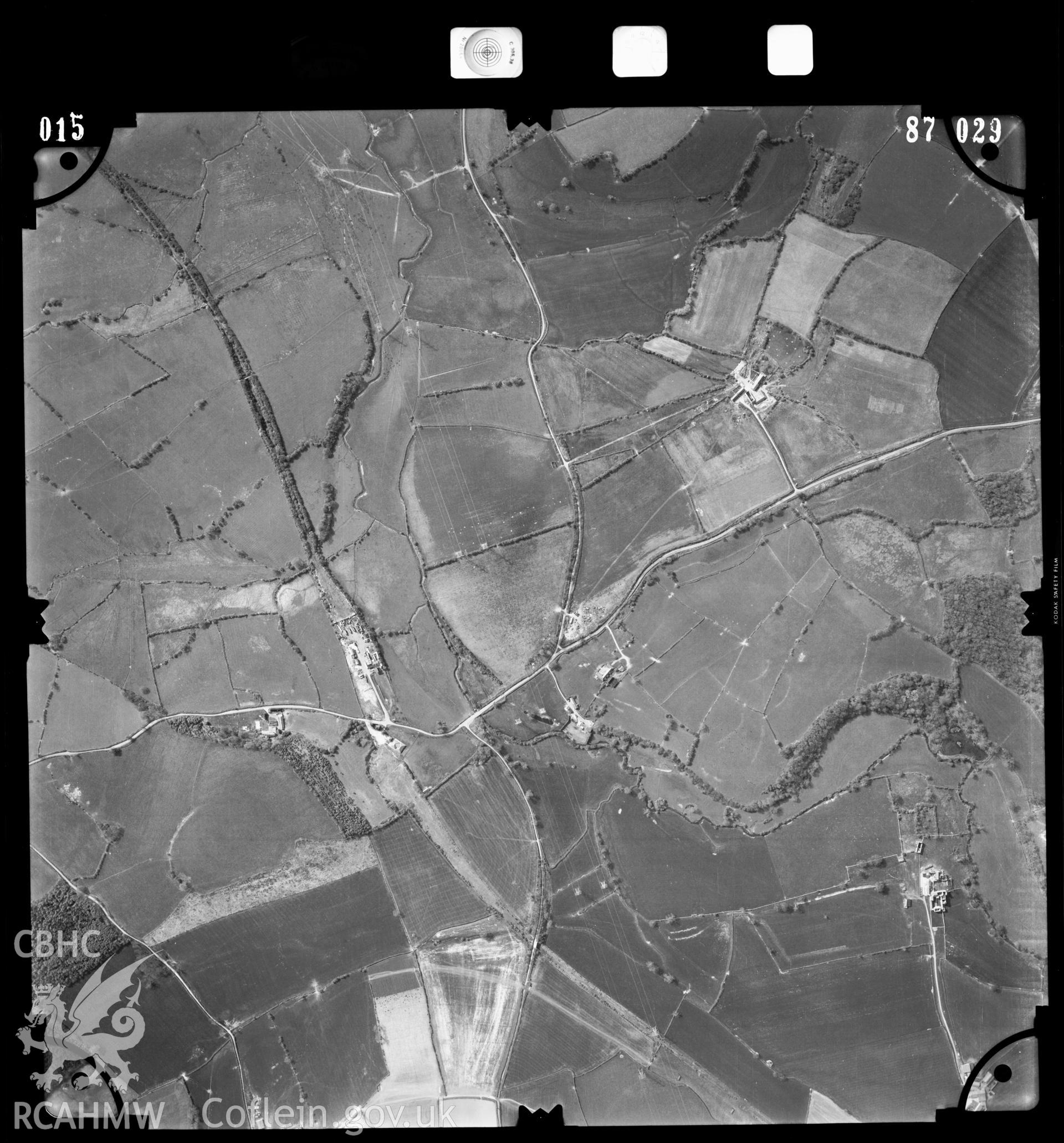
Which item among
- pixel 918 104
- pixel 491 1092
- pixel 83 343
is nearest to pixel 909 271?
pixel 918 104

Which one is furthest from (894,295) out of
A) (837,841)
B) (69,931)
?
(69,931)

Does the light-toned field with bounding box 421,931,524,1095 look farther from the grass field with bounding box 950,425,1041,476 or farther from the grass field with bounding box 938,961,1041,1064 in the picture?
the grass field with bounding box 950,425,1041,476

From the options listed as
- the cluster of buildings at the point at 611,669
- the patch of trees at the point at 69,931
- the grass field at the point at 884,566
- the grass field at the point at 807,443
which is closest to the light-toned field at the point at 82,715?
the patch of trees at the point at 69,931

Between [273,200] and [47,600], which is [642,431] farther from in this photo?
[47,600]

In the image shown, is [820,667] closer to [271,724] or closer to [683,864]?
[683,864]

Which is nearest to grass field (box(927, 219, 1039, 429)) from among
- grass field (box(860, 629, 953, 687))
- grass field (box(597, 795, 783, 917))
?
grass field (box(860, 629, 953, 687))
